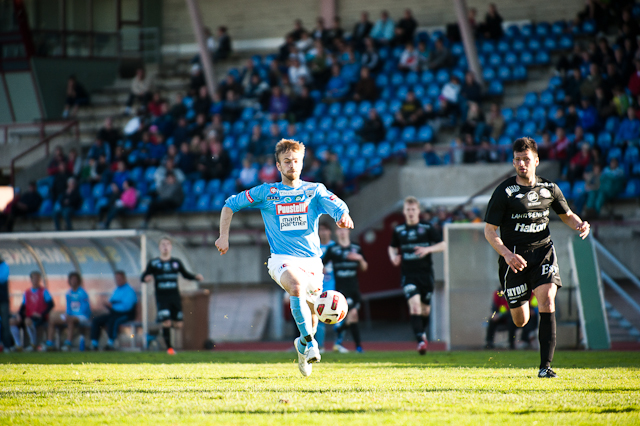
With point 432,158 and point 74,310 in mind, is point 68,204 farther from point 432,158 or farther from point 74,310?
point 432,158

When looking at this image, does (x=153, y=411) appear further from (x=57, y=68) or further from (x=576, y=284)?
(x=57, y=68)

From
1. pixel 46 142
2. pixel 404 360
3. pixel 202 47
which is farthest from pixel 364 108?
pixel 404 360

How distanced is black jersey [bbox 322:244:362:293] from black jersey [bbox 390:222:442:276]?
144 cm

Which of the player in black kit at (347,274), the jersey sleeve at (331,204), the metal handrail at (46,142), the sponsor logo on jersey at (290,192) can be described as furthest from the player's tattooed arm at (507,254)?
the metal handrail at (46,142)

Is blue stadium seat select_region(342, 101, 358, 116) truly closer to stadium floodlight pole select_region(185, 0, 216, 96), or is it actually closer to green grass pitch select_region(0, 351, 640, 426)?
stadium floodlight pole select_region(185, 0, 216, 96)

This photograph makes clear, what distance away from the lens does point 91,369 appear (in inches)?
386

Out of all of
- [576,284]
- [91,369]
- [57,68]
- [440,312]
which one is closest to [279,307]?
[440,312]

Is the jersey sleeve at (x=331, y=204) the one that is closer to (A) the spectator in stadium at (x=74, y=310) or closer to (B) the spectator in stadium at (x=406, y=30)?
(A) the spectator in stadium at (x=74, y=310)

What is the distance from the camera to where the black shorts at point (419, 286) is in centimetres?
1194

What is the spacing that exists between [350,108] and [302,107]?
138 cm

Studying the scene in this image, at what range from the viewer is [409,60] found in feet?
73.3

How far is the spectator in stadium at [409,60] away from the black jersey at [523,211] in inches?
594

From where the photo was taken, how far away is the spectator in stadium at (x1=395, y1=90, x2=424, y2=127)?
799 inches

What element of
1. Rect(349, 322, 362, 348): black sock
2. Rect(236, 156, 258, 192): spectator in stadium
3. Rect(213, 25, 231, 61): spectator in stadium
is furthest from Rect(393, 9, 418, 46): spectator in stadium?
Rect(349, 322, 362, 348): black sock
